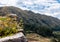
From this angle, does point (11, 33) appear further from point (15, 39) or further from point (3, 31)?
point (15, 39)

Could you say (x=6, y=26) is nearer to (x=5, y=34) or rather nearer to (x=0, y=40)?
(x=5, y=34)

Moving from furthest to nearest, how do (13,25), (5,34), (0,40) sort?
(13,25), (5,34), (0,40)

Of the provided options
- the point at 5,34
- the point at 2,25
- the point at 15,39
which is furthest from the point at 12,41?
the point at 2,25

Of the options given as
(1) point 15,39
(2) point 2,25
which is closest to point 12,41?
(1) point 15,39

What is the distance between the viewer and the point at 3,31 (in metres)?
10.8

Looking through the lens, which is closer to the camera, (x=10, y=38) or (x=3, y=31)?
(x=10, y=38)

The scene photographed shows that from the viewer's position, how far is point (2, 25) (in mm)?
11336

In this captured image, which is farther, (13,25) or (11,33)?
(13,25)

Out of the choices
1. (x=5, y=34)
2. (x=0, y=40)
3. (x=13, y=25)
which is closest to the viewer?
(x=0, y=40)

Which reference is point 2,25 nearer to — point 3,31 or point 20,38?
point 3,31

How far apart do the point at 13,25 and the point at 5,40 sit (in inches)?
96.8

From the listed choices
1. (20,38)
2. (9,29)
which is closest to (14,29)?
(9,29)

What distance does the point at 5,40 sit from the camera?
9234mm

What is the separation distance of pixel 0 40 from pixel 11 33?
154 cm
